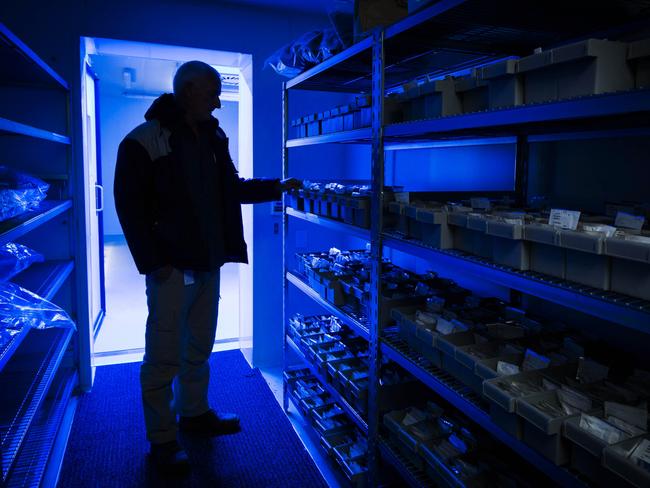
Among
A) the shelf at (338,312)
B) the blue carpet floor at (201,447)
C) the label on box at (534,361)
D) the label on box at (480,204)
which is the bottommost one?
the blue carpet floor at (201,447)

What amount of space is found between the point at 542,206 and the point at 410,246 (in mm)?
495

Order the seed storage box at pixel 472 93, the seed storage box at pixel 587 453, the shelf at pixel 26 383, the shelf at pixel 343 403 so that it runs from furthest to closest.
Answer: the shelf at pixel 343 403, the shelf at pixel 26 383, the seed storage box at pixel 472 93, the seed storage box at pixel 587 453

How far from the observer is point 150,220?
91.8 inches

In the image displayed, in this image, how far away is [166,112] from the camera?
2346mm

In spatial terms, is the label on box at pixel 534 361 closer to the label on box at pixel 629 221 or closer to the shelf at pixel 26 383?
the label on box at pixel 629 221

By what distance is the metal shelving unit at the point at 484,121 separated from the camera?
1109 millimetres

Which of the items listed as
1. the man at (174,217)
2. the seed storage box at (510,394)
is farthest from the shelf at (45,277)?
the seed storage box at (510,394)

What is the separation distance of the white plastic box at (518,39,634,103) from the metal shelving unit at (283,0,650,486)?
89 millimetres

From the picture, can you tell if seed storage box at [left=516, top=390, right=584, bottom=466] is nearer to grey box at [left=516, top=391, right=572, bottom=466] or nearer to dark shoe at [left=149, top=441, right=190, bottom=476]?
grey box at [left=516, top=391, right=572, bottom=466]

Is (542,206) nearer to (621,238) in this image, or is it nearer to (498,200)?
(498,200)

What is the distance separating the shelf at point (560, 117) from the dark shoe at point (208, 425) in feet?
6.00

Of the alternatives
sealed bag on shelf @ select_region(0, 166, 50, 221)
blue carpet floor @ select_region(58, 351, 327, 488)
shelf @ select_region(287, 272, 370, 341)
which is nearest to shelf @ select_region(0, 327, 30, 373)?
sealed bag on shelf @ select_region(0, 166, 50, 221)

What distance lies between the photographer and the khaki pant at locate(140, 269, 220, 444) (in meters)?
2.36

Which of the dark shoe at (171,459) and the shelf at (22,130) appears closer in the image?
the shelf at (22,130)
